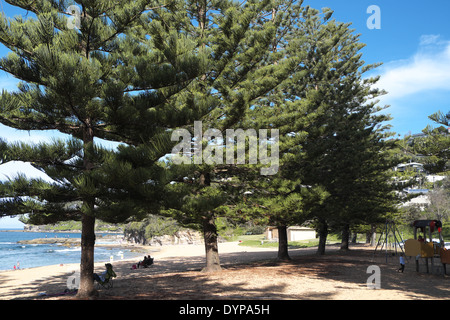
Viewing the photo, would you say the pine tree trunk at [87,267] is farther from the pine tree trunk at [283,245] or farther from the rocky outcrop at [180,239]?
the rocky outcrop at [180,239]

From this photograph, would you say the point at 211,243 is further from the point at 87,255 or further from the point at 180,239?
the point at 180,239

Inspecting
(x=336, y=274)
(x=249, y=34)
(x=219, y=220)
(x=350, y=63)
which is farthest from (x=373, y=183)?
(x=249, y=34)

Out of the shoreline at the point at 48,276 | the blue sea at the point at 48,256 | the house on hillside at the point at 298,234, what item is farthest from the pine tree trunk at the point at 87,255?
the house on hillside at the point at 298,234

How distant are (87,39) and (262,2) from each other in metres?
6.18

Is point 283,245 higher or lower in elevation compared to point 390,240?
higher

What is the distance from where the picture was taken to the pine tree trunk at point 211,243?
1084 centimetres

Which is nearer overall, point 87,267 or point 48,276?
point 87,267

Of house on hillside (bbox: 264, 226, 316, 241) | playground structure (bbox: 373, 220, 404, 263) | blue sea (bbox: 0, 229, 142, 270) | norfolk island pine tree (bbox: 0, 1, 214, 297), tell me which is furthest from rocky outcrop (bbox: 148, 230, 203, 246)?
norfolk island pine tree (bbox: 0, 1, 214, 297)

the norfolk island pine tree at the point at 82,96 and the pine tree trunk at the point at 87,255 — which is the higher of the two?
the norfolk island pine tree at the point at 82,96

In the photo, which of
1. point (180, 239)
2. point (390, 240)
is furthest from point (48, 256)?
point (390, 240)

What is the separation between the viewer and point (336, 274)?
9727 mm

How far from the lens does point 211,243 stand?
10891mm

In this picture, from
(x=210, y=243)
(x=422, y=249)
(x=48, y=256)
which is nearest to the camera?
(x=422, y=249)

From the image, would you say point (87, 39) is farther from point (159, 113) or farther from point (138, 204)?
point (138, 204)
